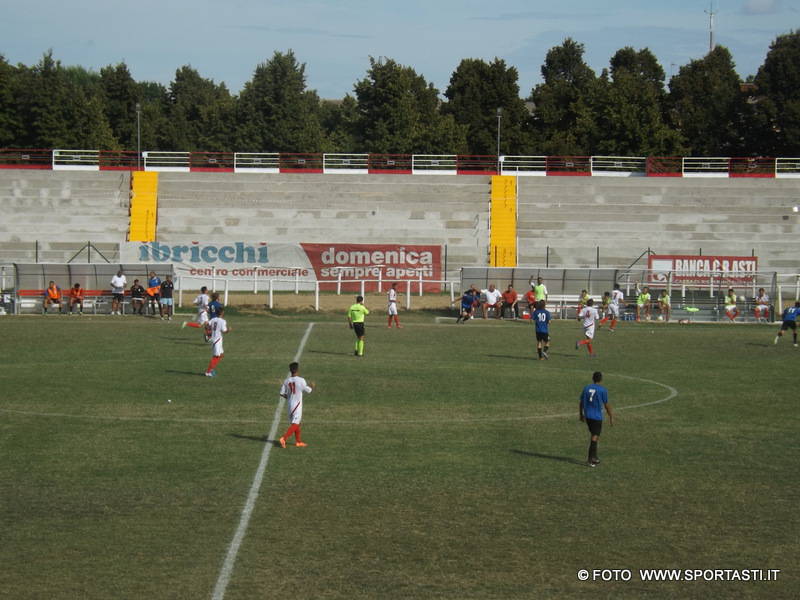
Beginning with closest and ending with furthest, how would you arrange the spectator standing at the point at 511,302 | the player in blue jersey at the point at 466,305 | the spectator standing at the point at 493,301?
the player in blue jersey at the point at 466,305, the spectator standing at the point at 493,301, the spectator standing at the point at 511,302

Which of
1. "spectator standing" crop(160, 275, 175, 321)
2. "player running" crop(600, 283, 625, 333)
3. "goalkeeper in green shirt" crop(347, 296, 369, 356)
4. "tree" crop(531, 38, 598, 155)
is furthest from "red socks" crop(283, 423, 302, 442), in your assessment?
"tree" crop(531, 38, 598, 155)

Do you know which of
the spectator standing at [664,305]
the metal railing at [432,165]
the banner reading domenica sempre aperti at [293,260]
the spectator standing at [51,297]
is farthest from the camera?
the metal railing at [432,165]

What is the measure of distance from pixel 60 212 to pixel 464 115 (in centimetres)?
4597

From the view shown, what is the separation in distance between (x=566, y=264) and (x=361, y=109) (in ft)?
106

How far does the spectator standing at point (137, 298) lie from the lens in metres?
46.7

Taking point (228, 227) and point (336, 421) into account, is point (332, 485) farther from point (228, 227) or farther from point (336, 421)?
point (228, 227)

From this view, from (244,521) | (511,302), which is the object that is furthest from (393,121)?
(244,521)

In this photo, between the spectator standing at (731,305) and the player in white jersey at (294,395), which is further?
the spectator standing at (731,305)

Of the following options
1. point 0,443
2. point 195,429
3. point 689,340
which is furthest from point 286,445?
point 689,340

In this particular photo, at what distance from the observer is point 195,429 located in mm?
20719

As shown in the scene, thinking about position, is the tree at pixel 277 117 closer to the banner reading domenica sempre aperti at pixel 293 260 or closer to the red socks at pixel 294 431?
the banner reading domenica sempre aperti at pixel 293 260

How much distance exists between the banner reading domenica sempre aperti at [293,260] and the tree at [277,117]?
33.8 m

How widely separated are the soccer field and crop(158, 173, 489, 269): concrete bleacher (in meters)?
29.7

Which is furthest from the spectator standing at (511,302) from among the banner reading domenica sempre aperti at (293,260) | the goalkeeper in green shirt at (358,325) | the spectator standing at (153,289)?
the goalkeeper in green shirt at (358,325)
